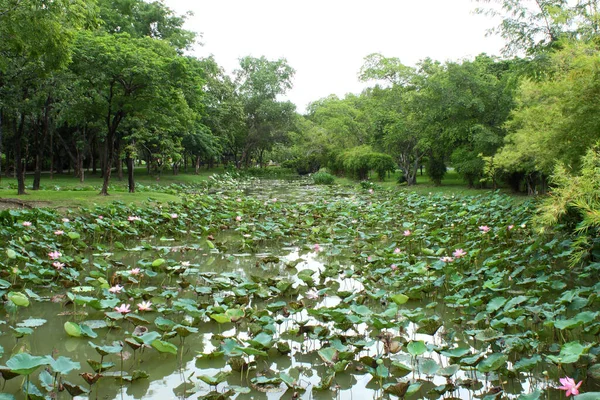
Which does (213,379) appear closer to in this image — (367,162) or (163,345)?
(163,345)

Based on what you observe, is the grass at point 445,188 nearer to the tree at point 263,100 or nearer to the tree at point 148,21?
the tree at point 148,21

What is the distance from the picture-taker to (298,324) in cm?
345

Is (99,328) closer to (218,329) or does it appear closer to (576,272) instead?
(218,329)

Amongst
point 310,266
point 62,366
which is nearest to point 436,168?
point 310,266

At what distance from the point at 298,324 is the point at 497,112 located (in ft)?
49.1

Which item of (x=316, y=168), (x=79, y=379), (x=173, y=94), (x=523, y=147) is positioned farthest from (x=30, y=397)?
(x=316, y=168)

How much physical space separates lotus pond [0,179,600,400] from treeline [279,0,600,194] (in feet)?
5.97

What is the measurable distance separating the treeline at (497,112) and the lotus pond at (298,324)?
1.82 m

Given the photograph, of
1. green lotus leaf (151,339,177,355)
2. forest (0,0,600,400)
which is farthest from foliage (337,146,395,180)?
green lotus leaf (151,339,177,355)

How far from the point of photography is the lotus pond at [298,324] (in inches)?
107

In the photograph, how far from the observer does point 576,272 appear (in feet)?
16.2

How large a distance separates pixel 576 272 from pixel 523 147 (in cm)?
608

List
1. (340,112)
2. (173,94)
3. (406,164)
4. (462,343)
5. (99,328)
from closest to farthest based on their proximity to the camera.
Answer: (462,343) < (99,328) < (173,94) < (406,164) < (340,112)

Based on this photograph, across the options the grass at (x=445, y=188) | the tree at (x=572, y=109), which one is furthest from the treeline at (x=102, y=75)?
the grass at (x=445, y=188)
